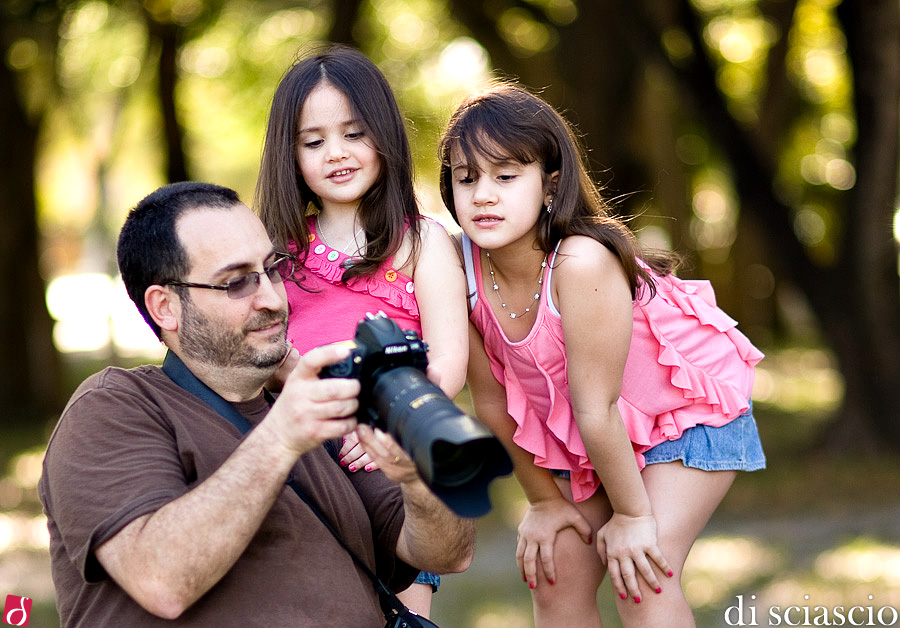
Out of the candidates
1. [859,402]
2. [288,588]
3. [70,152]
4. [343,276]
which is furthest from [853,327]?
[70,152]

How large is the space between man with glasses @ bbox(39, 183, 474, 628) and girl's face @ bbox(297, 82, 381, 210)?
400 millimetres

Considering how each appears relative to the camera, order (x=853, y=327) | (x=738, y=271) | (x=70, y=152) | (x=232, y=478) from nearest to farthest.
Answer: (x=232, y=478) → (x=853, y=327) → (x=738, y=271) → (x=70, y=152)

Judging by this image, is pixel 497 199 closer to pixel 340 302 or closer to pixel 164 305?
pixel 340 302

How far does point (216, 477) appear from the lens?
2178mm

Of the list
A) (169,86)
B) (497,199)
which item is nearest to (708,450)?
(497,199)

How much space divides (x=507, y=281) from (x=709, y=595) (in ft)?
12.3

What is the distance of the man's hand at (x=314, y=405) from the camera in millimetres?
2037

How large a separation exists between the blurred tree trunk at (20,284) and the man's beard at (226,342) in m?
11.0

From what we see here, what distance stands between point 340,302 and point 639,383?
0.97 meters

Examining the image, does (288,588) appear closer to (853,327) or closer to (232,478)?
(232,478)

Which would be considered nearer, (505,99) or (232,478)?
(232,478)

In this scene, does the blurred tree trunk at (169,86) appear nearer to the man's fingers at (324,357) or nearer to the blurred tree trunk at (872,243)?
the blurred tree trunk at (872,243)

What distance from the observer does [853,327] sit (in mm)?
8500

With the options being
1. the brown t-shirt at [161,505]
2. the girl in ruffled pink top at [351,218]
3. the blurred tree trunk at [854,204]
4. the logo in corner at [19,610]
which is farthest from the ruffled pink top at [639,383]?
the blurred tree trunk at [854,204]
